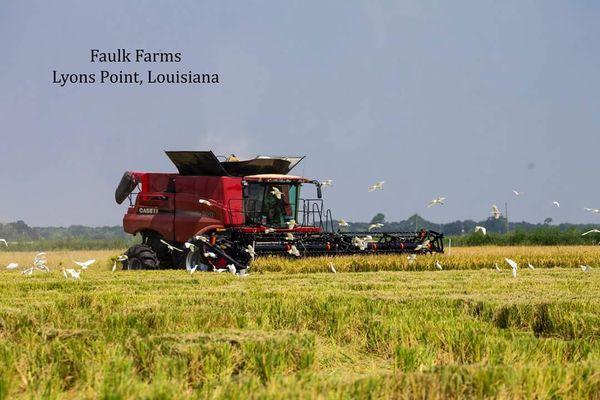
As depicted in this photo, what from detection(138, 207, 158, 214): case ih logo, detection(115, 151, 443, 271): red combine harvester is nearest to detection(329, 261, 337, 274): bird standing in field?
detection(115, 151, 443, 271): red combine harvester

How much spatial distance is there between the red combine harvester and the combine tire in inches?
0.9

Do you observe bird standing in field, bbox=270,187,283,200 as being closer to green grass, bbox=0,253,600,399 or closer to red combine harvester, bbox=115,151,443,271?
red combine harvester, bbox=115,151,443,271

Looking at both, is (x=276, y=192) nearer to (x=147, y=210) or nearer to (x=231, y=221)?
(x=231, y=221)

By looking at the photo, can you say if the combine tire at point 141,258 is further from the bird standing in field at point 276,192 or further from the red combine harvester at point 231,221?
the bird standing in field at point 276,192

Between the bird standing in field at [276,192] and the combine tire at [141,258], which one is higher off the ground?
the bird standing in field at [276,192]

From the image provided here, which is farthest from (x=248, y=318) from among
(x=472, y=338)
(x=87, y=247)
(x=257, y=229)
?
(x=87, y=247)

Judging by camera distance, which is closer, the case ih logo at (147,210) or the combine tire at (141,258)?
the combine tire at (141,258)

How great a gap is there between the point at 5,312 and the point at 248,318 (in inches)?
100.0

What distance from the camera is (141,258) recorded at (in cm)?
2294

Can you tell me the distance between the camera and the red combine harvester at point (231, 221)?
21688 millimetres

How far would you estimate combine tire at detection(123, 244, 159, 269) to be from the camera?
2289cm

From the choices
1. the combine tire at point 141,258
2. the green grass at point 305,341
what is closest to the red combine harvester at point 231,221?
the combine tire at point 141,258

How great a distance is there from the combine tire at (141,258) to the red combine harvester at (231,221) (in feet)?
0.08

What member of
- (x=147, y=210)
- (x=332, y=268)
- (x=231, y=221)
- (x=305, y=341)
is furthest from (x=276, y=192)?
(x=305, y=341)
